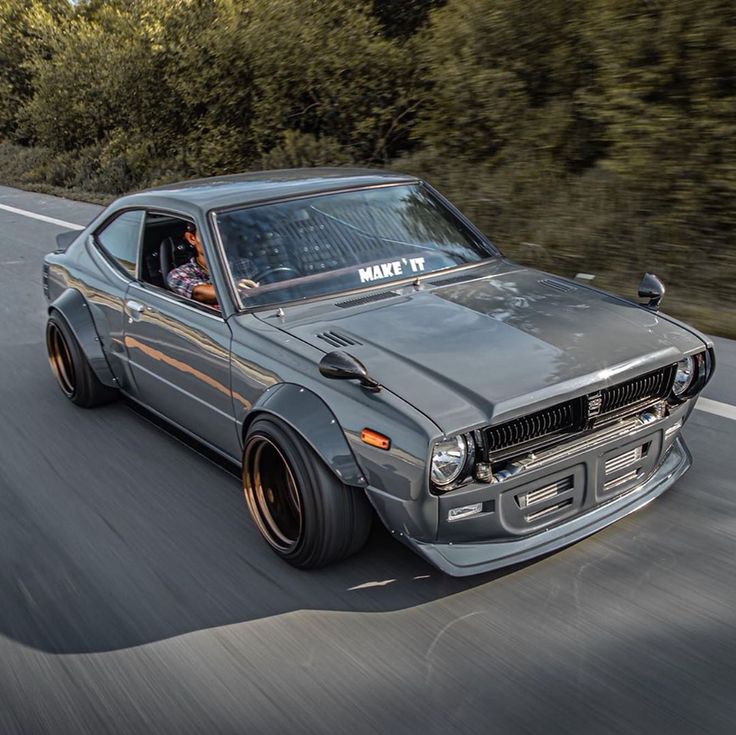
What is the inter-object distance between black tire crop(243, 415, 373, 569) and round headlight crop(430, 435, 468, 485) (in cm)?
41

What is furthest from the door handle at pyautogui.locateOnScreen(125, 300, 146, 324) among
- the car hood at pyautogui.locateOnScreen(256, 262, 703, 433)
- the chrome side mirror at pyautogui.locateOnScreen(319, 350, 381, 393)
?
the chrome side mirror at pyautogui.locateOnScreen(319, 350, 381, 393)

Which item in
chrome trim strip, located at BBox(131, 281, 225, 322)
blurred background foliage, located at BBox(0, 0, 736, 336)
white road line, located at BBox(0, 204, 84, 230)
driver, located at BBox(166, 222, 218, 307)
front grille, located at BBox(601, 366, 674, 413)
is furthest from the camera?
white road line, located at BBox(0, 204, 84, 230)

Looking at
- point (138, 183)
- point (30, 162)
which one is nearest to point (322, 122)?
point (138, 183)

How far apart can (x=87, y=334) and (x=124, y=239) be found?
1.99ft

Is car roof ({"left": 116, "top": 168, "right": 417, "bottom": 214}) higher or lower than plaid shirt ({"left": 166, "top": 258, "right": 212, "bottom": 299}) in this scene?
higher

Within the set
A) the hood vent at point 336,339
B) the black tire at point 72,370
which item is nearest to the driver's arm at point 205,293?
the hood vent at point 336,339

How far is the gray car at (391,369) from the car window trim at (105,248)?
0.03 m

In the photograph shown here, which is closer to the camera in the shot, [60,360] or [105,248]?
[105,248]

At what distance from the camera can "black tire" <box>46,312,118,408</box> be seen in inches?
208

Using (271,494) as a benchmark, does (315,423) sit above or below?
above

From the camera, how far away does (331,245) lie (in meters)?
4.25

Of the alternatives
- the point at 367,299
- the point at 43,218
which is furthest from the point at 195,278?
the point at 43,218

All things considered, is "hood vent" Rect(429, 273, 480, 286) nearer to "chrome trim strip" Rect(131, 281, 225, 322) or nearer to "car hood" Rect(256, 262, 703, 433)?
"car hood" Rect(256, 262, 703, 433)

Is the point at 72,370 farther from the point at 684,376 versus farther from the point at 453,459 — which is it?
the point at 684,376
